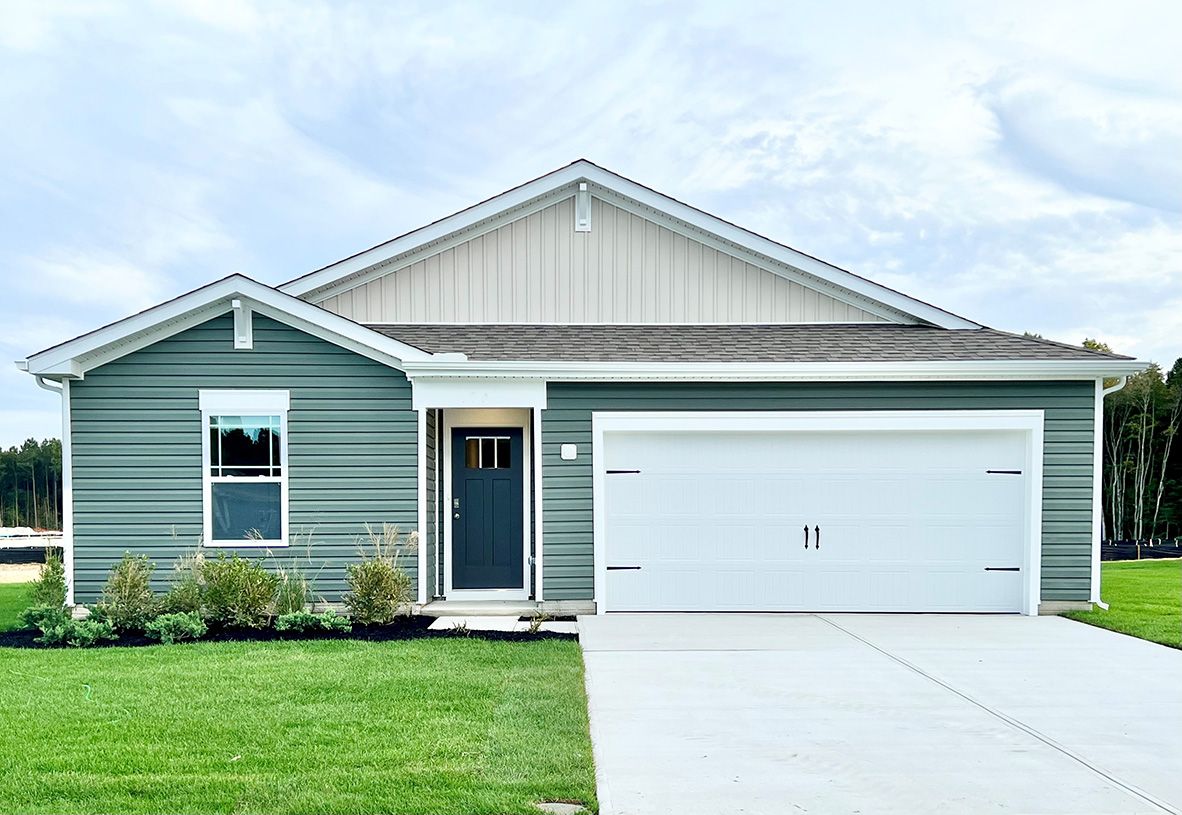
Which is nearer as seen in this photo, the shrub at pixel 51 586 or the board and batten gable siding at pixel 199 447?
the shrub at pixel 51 586

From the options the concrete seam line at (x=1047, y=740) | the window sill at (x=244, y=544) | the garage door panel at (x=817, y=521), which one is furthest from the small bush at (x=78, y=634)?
the concrete seam line at (x=1047, y=740)

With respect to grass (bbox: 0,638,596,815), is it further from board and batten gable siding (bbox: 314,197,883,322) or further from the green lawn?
the green lawn

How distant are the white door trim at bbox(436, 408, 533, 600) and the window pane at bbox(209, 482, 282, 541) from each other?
1981mm

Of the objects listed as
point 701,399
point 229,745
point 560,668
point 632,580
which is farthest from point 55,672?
point 701,399

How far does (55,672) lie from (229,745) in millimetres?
2894

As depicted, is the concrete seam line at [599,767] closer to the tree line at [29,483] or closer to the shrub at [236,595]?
the shrub at [236,595]

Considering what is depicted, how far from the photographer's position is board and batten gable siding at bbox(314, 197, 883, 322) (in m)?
11.0

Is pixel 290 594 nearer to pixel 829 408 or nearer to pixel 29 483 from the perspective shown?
pixel 829 408

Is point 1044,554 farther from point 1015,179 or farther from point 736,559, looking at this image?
point 1015,179

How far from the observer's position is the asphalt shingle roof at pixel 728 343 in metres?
9.45

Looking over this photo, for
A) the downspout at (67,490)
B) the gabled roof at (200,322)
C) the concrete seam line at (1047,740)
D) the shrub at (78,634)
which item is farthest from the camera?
the downspout at (67,490)

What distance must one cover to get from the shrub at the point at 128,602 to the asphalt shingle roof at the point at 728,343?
Result: 3734 mm

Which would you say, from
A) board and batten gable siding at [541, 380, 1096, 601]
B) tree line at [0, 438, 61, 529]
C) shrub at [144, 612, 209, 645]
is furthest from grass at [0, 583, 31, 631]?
tree line at [0, 438, 61, 529]

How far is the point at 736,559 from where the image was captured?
9.45 meters
